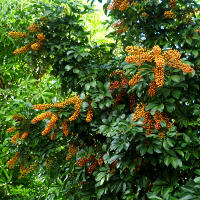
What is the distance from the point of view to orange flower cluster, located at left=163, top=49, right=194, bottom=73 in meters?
1.66

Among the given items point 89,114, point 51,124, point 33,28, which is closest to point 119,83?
point 89,114

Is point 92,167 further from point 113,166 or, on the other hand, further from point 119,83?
point 119,83

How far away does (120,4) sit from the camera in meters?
2.29

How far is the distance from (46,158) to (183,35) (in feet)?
5.14

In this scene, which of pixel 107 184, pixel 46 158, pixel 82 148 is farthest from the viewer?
pixel 46 158

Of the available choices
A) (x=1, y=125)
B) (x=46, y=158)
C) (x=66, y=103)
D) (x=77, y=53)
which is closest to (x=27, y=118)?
(x=46, y=158)

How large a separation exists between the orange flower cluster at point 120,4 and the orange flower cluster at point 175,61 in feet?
2.45

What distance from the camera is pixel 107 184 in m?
2.02

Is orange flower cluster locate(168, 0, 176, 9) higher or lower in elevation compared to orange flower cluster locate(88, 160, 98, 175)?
higher

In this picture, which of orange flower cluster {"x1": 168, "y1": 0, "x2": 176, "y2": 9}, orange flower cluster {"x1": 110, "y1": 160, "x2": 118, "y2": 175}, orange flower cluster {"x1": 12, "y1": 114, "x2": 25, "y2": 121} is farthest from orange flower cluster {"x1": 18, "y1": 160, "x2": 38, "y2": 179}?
orange flower cluster {"x1": 168, "y1": 0, "x2": 176, "y2": 9}

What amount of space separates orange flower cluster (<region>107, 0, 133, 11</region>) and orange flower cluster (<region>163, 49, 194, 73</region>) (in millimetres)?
746

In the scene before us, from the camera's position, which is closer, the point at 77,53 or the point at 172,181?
the point at 172,181

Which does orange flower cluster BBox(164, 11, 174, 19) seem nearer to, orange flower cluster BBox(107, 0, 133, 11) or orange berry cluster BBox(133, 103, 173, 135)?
orange flower cluster BBox(107, 0, 133, 11)

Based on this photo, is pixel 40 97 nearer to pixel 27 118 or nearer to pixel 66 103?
pixel 27 118
